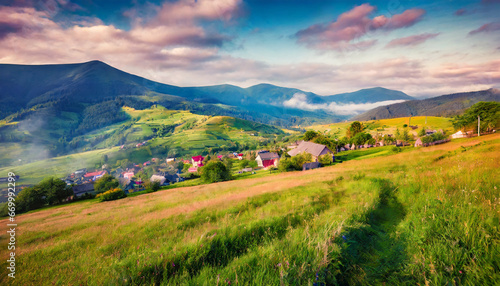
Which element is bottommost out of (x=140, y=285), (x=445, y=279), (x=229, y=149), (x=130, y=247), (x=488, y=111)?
(x=229, y=149)

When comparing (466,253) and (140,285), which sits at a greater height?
(466,253)

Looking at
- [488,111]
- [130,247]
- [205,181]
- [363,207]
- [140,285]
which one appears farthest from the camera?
[205,181]

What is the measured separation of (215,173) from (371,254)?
192 feet

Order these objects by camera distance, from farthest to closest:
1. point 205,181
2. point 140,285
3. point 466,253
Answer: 1. point 205,181
2. point 140,285
3. point 466,253

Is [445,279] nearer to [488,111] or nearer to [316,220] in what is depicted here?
[316,220]

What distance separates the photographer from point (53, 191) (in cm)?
5544

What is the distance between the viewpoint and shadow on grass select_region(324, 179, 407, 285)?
3.53 meters

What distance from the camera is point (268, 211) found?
7660mm

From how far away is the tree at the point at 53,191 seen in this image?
55.2 m

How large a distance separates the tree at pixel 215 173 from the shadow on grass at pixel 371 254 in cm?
5669

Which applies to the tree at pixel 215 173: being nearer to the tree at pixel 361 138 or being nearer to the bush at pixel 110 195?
the bush at pixel 110 195

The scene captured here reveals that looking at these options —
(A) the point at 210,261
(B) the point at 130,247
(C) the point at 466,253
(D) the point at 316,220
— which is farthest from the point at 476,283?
(B) the point at 130,247

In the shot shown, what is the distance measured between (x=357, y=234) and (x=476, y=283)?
7.98 feet

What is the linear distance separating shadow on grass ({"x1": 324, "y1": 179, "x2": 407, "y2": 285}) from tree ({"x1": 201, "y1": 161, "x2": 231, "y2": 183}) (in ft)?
186
